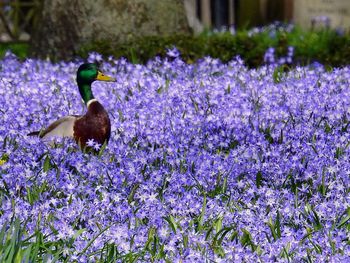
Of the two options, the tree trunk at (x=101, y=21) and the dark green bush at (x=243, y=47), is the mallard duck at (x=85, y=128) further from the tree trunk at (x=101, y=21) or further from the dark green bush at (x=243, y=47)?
the tree trunk at (x=101, y=21)

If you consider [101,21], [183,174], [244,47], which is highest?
[183,174]

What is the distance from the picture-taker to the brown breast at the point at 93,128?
23.3ft

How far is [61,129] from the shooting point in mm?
7168

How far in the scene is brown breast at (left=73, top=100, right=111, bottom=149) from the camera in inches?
279

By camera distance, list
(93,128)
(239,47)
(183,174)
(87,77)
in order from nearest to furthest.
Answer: (183,174), (93,128), (87,77), (239,47)

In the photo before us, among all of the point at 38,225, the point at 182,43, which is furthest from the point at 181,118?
the point at 182,43

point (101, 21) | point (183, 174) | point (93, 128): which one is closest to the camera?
point (183, 174)

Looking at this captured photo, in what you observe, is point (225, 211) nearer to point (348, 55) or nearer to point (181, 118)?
point (181, 118)

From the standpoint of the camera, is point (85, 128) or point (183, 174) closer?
point (183, 174)

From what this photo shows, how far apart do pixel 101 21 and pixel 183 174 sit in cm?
551

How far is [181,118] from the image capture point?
26.1 feet

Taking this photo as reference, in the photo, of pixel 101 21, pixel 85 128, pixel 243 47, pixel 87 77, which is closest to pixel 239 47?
pixel 243 47

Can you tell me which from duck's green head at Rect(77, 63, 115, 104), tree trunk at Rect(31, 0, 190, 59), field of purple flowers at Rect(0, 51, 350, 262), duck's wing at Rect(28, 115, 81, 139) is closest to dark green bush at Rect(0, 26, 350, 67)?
tree trunk at Rect(31, 0, 190, 59)

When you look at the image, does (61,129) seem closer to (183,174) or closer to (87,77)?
(87,77)
